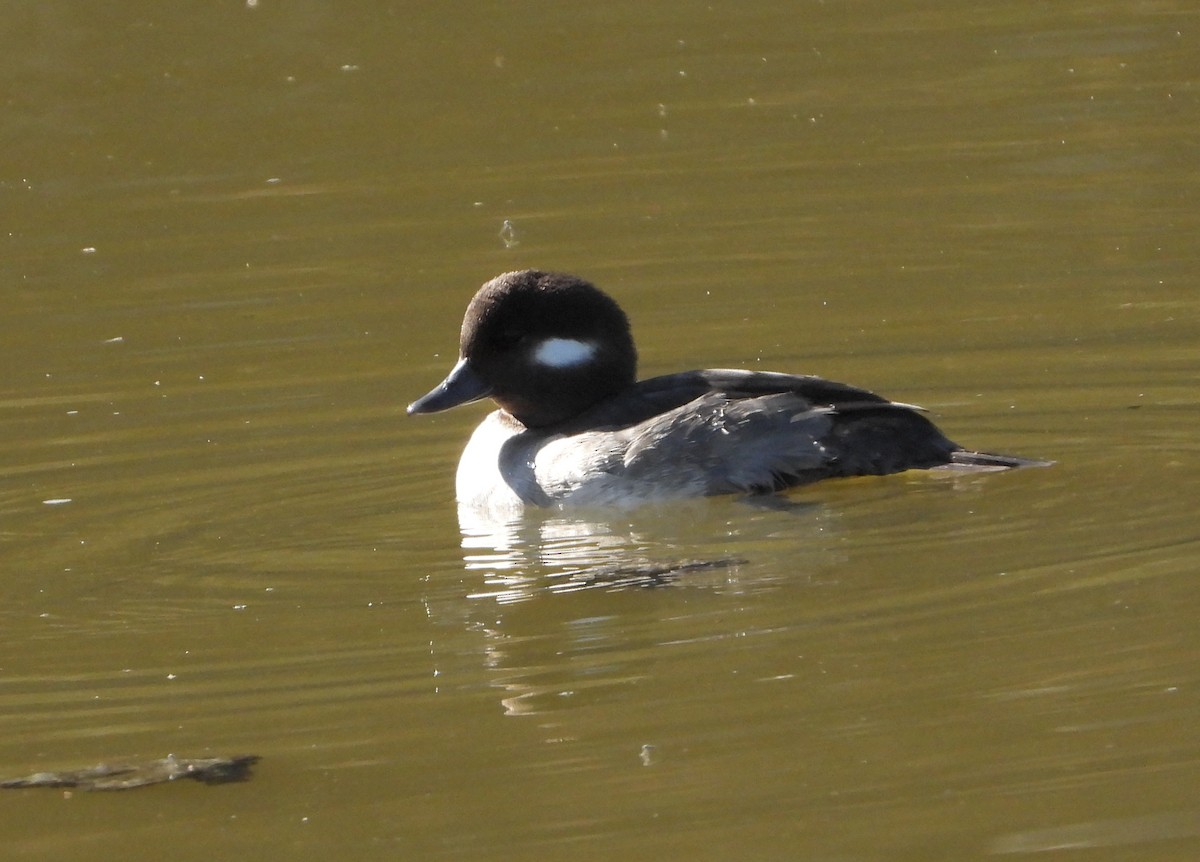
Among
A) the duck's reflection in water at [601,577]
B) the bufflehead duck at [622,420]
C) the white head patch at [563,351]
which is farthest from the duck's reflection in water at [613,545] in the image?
the white head patch at [563,351]

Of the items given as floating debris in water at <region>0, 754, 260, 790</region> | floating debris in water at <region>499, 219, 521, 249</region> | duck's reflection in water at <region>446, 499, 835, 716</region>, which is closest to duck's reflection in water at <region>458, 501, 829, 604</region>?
duck's reflection in water at <region>446, 499, 835, 716</region>

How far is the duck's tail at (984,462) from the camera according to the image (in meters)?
7.87

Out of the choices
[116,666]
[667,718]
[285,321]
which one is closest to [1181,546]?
[667,718]

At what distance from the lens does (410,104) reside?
15602mm

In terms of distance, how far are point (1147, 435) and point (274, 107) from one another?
883cm

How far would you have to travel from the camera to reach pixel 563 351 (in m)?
8.75

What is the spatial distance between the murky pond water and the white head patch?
0.77 meters

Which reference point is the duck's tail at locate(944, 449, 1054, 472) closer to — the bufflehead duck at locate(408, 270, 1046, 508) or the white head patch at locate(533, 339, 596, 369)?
the bufflehead duck at locate(408, 270, 1046, 508)

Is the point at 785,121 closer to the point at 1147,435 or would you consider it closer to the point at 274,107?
the point at 274,107

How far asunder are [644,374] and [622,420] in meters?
1.86

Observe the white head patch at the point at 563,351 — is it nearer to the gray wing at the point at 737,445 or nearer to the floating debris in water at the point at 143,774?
the gray wing at the point at 737,445

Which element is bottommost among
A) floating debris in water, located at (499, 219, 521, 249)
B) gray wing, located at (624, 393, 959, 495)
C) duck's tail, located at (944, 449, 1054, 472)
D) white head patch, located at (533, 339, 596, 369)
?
duck's tail, located at (944, 449, 1054, 472)

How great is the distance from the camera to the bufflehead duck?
26.3 ft

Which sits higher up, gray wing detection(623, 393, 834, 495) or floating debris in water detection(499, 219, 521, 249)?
floating debris in water detection(499, 219, 521, 249)
